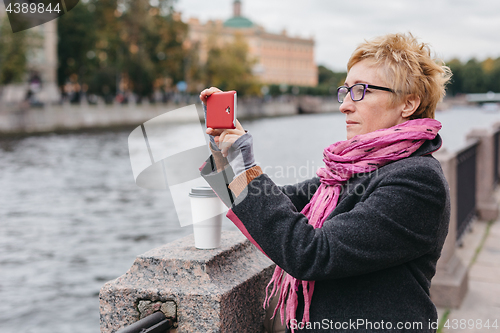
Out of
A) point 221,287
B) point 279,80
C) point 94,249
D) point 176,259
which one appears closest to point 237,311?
point 221,287

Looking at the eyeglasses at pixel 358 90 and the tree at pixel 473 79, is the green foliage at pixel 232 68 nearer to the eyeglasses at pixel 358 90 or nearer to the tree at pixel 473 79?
the eyeglasses at pixel 358 90

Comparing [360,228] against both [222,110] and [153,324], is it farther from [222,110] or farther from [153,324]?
[153,324]

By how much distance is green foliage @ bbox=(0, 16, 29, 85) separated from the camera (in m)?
34.8

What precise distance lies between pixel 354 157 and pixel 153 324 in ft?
2.80

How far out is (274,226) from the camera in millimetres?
1453

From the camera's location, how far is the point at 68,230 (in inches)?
536

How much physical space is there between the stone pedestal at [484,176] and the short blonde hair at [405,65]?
569 centimetres

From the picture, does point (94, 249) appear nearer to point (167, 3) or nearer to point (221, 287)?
point (221, 287)

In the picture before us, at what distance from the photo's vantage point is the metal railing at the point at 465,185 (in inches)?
204

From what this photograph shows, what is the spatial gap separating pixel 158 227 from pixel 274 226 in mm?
12719

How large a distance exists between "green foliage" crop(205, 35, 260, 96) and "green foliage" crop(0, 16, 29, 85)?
86.5 feet

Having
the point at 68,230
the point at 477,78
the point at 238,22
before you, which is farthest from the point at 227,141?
the point at 477,78

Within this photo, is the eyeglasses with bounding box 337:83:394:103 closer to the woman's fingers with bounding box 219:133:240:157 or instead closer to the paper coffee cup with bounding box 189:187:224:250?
the woman's fingers with bounding box 219:133:240:157

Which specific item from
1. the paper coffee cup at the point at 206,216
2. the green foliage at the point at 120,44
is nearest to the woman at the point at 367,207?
the paper coffee cup at the point at 206,216
